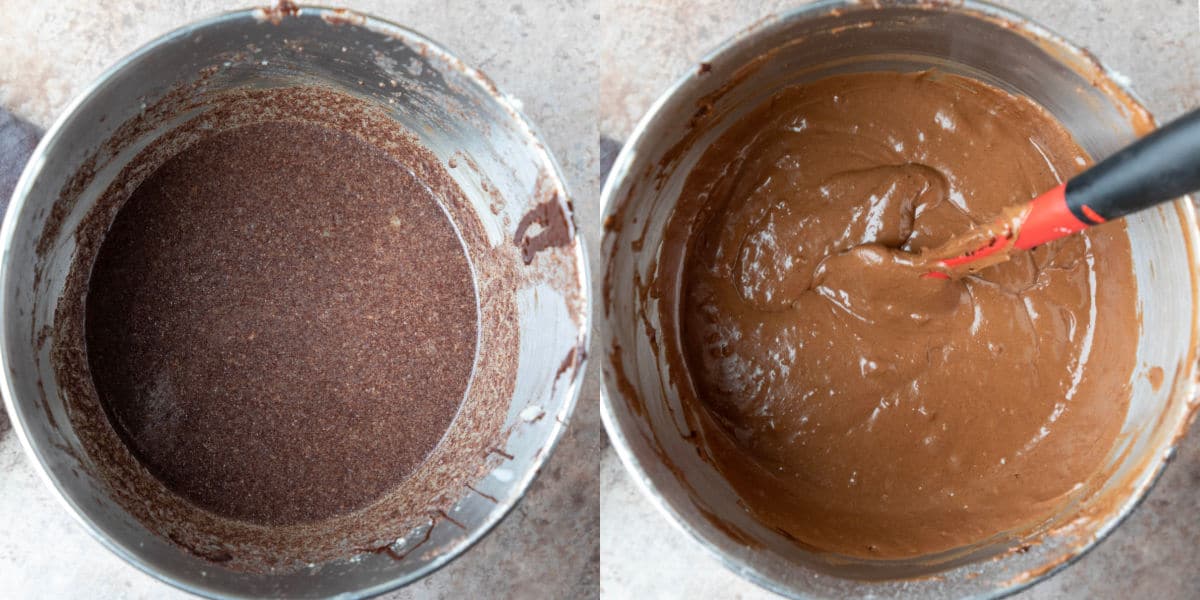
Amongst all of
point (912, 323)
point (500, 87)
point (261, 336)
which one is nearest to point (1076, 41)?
point (912, 323)

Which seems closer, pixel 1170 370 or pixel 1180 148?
pixel 1180 148

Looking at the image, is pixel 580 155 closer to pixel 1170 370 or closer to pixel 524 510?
pixel 524 510

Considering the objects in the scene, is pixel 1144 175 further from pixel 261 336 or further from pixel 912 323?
pixel 261 336

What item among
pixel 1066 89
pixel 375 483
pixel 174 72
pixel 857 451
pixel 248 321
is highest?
pixel 1066 89

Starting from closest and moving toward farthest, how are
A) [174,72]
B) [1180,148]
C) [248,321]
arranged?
[1180,148], [174,72], [248,321]

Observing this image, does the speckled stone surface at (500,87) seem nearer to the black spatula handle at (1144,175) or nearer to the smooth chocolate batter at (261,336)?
the smooth chocolate batter at (261,336)

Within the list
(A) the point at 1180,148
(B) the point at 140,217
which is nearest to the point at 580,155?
(B) the point at 140,217
